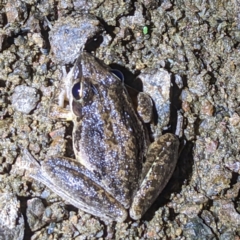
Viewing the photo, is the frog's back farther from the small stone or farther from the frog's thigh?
the small stone

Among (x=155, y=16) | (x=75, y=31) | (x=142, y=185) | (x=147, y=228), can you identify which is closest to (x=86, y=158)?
(x=142, y=185)

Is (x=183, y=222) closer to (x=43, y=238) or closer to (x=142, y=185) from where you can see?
(x=142, y=185)

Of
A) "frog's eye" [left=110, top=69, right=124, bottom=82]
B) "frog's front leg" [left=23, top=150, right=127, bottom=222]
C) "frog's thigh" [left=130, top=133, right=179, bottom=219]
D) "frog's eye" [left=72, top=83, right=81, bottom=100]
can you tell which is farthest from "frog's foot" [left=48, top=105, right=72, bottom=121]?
"frog's thigh" [left=130, top=133, right=179, bottom=219]

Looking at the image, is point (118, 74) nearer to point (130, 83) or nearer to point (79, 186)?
point (130, 83)

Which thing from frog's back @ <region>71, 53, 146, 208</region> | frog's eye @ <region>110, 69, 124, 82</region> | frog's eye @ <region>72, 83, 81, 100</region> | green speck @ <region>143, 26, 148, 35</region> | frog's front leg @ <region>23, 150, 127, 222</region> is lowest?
frog's front leg @ <region>23, 150, 127, 222</region>

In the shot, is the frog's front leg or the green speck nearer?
the frog's front leg

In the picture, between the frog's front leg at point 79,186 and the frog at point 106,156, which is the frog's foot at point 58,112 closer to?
the frog at point 106,156

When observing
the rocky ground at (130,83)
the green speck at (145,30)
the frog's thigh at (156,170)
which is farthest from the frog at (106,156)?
the green speck at (145,30)
